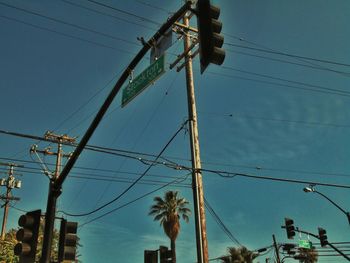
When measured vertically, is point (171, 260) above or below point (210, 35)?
below

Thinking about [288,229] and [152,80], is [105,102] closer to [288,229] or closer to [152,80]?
[152,80]

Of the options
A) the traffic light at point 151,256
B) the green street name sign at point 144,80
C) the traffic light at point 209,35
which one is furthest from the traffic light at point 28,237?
the traffic light at point 209,35

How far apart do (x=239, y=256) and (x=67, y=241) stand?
41968mm

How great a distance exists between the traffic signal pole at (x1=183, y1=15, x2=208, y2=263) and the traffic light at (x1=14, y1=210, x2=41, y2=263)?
22.7 feet

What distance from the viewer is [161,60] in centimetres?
930

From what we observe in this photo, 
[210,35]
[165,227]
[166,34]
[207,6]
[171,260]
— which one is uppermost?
[165,227]

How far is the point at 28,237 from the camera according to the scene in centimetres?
1066

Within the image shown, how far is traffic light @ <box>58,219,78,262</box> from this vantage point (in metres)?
11.0

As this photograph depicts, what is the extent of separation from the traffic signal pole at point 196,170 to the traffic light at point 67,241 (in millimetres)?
5931

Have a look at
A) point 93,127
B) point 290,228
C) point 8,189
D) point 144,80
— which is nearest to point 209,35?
point 144,80

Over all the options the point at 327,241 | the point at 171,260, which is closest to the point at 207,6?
the point at 171,260

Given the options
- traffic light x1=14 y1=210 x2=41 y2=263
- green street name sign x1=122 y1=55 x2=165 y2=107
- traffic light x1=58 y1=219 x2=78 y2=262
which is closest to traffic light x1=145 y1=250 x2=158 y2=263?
traffic light x1=58 y1=219 x2=78 y2=262

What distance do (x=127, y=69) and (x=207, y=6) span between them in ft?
10.1

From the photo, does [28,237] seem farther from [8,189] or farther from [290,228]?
[8,189]
